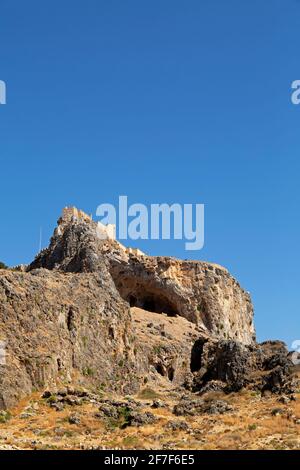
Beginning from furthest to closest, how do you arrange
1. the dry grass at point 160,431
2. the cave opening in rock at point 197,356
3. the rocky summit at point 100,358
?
1. the cave opening in rock at point 197,356
2. the rocky summit at point 100,358
3. the dry grass at point 160,431

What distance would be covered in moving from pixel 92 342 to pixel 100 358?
58.9 inches

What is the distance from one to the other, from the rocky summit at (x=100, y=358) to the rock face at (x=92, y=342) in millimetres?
87

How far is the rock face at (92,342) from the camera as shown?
43.7m

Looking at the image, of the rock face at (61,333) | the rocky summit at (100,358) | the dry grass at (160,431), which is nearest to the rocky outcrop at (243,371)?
the rocky summit at (100,358)

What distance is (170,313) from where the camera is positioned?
3600 inches

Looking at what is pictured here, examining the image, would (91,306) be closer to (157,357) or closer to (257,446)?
(157,357)

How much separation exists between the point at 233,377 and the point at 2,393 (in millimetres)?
19438

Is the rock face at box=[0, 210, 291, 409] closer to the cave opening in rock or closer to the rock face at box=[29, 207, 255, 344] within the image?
the cave opening in rock

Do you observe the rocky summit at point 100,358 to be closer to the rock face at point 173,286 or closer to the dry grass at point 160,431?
the dry grass at point 160,431

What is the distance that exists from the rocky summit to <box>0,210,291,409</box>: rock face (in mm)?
87

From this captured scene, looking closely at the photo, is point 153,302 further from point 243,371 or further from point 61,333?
point 61,333

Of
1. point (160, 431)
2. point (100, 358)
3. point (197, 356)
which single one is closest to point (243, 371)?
point (100, 358)

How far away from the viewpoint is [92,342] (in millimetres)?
51688

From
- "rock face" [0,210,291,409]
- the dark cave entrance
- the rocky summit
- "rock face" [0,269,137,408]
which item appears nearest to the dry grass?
the rocky summit
